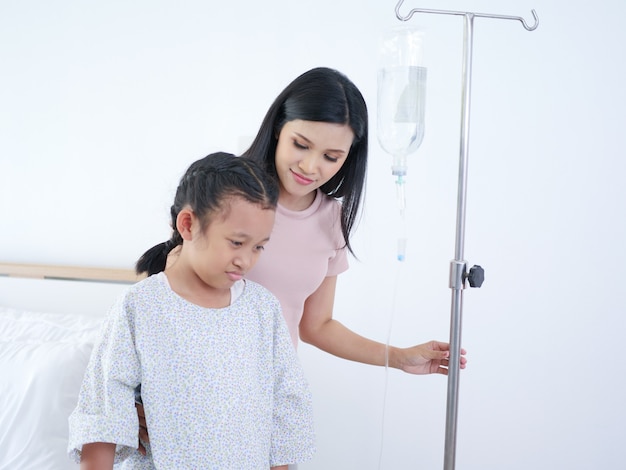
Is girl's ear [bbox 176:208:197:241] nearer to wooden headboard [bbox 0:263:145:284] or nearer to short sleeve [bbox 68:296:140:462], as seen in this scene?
short sleeve [bbox 68:296:140:462]

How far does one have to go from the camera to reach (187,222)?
1.16m

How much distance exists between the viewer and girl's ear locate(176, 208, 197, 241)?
115cm

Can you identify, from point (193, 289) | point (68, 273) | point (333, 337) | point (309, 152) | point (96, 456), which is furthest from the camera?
point (68, 273)

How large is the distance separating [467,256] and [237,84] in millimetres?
989

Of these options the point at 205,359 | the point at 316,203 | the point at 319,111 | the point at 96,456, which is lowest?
the point at 96,456

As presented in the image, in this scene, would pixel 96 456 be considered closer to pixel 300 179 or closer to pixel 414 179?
pixel 300 179

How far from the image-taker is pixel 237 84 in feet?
8.56

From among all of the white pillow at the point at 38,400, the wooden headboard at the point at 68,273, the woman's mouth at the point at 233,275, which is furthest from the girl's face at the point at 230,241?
the wooden headboard at the point at 68,273

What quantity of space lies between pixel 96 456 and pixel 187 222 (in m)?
0.36

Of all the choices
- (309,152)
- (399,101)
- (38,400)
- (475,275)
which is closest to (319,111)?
(309,152)

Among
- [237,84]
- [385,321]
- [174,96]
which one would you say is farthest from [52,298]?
[385,321]

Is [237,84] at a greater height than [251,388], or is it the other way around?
[237,84]

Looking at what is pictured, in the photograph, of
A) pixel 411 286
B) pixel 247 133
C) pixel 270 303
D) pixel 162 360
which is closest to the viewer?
pixel 162 360

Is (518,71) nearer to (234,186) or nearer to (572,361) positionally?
(572,361)
